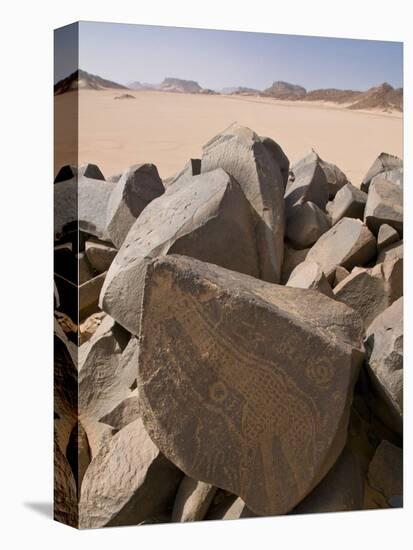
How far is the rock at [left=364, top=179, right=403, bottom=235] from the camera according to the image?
191 inches

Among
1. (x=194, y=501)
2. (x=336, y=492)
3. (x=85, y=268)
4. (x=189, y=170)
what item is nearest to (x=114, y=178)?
(x=189, y=170)

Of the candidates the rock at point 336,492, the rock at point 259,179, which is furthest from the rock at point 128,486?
the rock at point 259,179

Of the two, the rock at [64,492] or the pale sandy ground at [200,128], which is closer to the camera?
the rock at [64,492]

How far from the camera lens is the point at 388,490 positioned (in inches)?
176

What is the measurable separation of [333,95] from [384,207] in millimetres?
622

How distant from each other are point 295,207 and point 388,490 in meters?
1.59

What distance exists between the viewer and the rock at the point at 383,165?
5.10m

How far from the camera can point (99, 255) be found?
17.1ft

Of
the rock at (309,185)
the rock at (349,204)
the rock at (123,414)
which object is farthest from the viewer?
the rock at (309,185)

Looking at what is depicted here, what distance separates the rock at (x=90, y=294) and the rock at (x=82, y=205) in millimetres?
279

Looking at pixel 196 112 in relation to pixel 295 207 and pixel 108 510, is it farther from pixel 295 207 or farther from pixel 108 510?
Answer: pixel 108 510

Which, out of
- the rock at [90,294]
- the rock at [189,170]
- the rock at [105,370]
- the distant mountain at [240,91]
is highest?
the distant mountain at [240,91]

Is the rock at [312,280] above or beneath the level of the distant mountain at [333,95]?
beneath

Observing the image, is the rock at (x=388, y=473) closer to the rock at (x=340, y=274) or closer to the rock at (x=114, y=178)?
the rock at (x=340, y=274)
